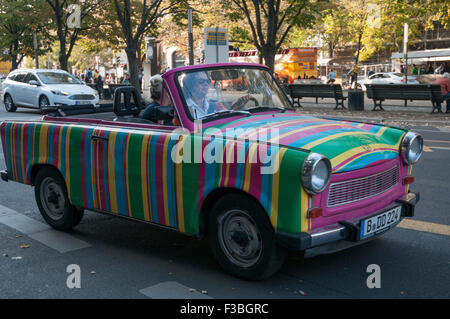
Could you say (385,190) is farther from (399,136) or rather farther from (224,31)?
(224,31)

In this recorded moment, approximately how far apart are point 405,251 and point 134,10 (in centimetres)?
3061

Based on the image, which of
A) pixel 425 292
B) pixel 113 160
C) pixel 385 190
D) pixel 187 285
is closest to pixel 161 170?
pixel 113 160

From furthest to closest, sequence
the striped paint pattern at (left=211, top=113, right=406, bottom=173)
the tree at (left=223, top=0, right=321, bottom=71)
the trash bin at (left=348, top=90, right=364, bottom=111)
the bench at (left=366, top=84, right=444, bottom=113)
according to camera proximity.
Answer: the tree at (left=223, top=0, right=321, bottom=71) < the trash bin at (left=348, top=90, right=364, bottom=111) < the bench at (left=366, top=84, right=444, bottom=113) < the striped paint pattern at (left=211, top=113, right=406, bottom=173)

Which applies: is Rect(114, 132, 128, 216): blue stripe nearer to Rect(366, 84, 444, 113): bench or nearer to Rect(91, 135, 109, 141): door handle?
Rect(91, 135, 109, 141): door handle

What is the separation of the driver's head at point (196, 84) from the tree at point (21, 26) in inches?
1249

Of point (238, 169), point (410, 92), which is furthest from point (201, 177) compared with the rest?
point (410, 92)

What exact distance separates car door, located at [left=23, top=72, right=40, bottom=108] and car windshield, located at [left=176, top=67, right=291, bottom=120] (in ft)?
59.5

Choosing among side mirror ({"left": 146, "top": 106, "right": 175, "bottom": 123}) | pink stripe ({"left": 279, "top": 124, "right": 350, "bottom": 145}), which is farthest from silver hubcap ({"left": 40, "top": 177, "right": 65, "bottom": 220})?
pink stripe ({"left": 279, "top": 124, "right": 350, "bottom": 145})

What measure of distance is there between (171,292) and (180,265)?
2.02 ft

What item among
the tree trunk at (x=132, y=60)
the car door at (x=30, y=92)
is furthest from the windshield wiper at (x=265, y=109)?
the tree trunk at (x=132, y=60)

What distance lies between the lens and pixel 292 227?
12.5ft

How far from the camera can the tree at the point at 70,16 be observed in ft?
102

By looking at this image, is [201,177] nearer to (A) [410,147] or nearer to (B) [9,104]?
(A) [410,147]

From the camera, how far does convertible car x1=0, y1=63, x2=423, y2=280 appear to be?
3.88 metres
